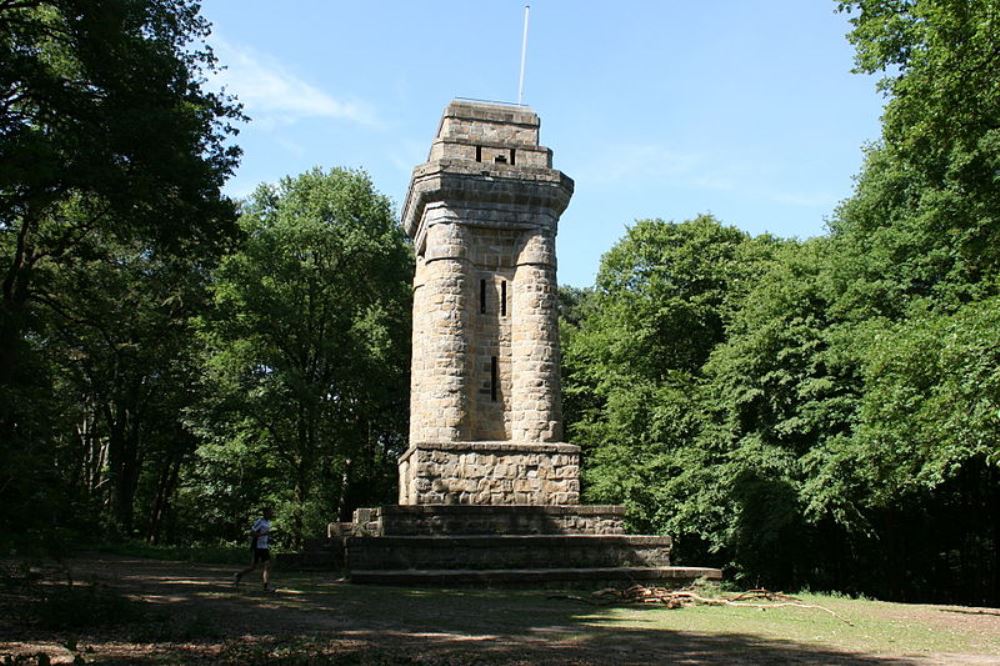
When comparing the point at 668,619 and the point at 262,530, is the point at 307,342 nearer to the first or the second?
the point at 262,530

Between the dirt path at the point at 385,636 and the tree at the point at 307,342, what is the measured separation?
15.8 meters

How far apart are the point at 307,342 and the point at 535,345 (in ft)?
46.8

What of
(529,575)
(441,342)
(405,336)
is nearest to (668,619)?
(529,575)

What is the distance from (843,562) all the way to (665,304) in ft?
30.2

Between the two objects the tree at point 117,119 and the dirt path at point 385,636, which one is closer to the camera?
the dirt path at point 385,636

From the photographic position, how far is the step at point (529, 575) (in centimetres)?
1258

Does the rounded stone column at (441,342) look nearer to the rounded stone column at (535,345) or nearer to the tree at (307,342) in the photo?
the rounded stone column at (535,345)

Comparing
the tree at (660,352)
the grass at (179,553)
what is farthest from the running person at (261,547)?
the tree at (660,352)

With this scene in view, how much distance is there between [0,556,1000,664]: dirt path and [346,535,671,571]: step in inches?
76.3

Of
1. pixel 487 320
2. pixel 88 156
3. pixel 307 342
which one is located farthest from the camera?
pixel 307 342

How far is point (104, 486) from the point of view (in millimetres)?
31812

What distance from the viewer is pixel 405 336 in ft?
98.1

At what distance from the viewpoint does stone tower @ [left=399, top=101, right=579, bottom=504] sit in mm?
14812

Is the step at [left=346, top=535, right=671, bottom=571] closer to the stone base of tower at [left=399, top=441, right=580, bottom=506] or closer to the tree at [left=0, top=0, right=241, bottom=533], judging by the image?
the stone base of tower at [left=399, top=441, right=580, bottom=506]
